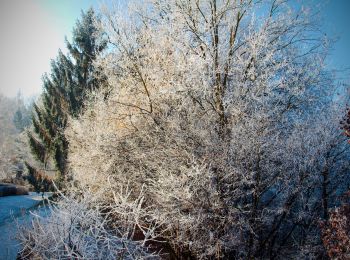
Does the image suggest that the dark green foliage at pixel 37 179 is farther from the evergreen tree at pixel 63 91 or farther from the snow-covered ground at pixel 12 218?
the snow-covered ground at pixel 12 218

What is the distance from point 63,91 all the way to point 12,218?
986cm

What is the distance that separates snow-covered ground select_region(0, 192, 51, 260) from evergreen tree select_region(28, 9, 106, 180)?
3410 mm

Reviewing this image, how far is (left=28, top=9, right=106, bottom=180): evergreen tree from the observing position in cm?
1952

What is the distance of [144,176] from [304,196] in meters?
5.16

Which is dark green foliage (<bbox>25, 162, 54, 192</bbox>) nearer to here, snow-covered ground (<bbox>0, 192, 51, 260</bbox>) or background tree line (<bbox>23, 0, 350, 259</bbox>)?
snow-covered ground (<bbox>0, 192, 51, 260</bbox>)

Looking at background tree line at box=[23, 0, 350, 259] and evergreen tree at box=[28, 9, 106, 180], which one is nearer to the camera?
background tree line at box=[23, 0, 350, 259]

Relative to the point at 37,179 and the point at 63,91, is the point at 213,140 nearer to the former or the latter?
the point at 63,91

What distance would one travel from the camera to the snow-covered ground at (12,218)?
8.55 m

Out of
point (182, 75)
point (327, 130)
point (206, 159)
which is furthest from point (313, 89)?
point (206, 159)

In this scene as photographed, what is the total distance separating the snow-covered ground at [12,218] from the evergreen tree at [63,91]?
3.41m

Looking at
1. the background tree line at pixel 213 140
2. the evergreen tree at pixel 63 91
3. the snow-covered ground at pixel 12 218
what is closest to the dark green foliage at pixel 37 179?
the evergreen tree at pixel 63 91

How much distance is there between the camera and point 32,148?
20.0 metres

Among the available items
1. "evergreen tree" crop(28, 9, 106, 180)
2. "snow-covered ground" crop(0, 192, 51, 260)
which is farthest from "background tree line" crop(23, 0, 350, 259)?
"evergreen tree" crop(28, 9, 106, 180)

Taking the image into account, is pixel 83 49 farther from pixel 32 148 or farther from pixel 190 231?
pixel 190 231
